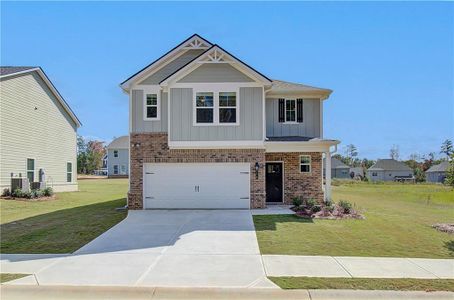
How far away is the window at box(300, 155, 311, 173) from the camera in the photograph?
18.9 metres

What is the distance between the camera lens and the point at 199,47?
19094 mm

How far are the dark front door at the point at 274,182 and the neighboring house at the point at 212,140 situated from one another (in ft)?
0.15

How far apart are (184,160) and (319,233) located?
7.25m

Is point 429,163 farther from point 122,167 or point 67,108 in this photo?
point 67,108

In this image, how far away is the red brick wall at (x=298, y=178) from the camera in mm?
18859

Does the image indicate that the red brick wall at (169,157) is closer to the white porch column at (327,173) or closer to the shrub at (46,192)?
the white porch column at (327,173)

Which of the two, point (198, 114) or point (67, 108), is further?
point (67, 108)

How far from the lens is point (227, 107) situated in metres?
16.9

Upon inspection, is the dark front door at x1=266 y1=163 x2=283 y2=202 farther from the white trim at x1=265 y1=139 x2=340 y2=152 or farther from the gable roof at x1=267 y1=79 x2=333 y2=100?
the gable roof at x1=267 y1=79 x2=333 y2=100

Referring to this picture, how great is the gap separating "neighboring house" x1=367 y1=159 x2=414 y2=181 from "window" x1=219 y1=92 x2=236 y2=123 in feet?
237

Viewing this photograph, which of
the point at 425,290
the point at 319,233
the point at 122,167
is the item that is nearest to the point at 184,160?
the point at 319,233

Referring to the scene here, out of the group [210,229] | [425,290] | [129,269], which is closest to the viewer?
[425,290]

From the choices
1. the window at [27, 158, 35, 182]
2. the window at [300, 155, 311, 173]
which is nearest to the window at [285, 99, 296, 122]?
the window at [300, 155, 311, 173]

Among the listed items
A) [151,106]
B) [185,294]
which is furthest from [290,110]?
[185,294]
